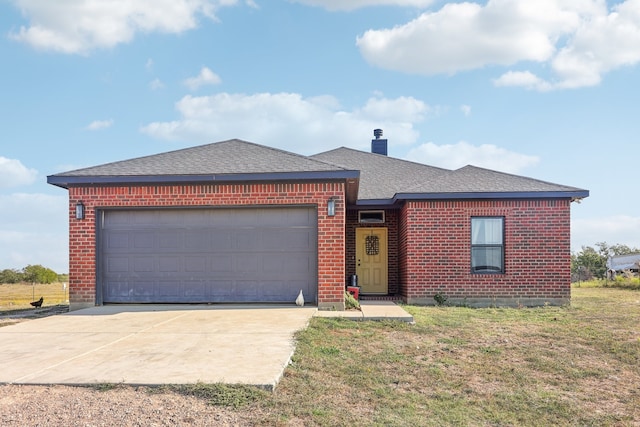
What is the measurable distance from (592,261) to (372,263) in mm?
24218

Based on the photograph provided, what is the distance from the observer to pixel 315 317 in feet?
31.1

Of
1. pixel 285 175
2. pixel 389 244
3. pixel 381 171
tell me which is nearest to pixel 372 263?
pixel 389 244

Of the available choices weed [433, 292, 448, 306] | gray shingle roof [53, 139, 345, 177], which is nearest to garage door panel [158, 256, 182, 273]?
gray shingle roof [53, 139, 345, 177]

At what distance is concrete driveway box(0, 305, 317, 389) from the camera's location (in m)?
5.52

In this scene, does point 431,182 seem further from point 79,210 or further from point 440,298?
point 79,210

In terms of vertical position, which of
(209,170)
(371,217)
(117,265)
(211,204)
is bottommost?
(117,265)

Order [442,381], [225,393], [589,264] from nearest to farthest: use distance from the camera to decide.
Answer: [225,393], [442,381], [589,264]

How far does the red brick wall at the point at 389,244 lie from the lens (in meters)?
15.4

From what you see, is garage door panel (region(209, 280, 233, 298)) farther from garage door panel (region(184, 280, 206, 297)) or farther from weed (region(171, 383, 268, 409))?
weed (region(171, 383, 268, 409))

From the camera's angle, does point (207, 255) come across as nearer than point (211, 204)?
No

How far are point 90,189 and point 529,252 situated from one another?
1041 centimetres

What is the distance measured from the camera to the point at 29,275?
3072 centimetres

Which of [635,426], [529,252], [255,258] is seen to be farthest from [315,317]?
[529,252]

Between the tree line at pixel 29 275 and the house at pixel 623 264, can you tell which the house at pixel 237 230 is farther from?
the tree line at pixel 29 275
